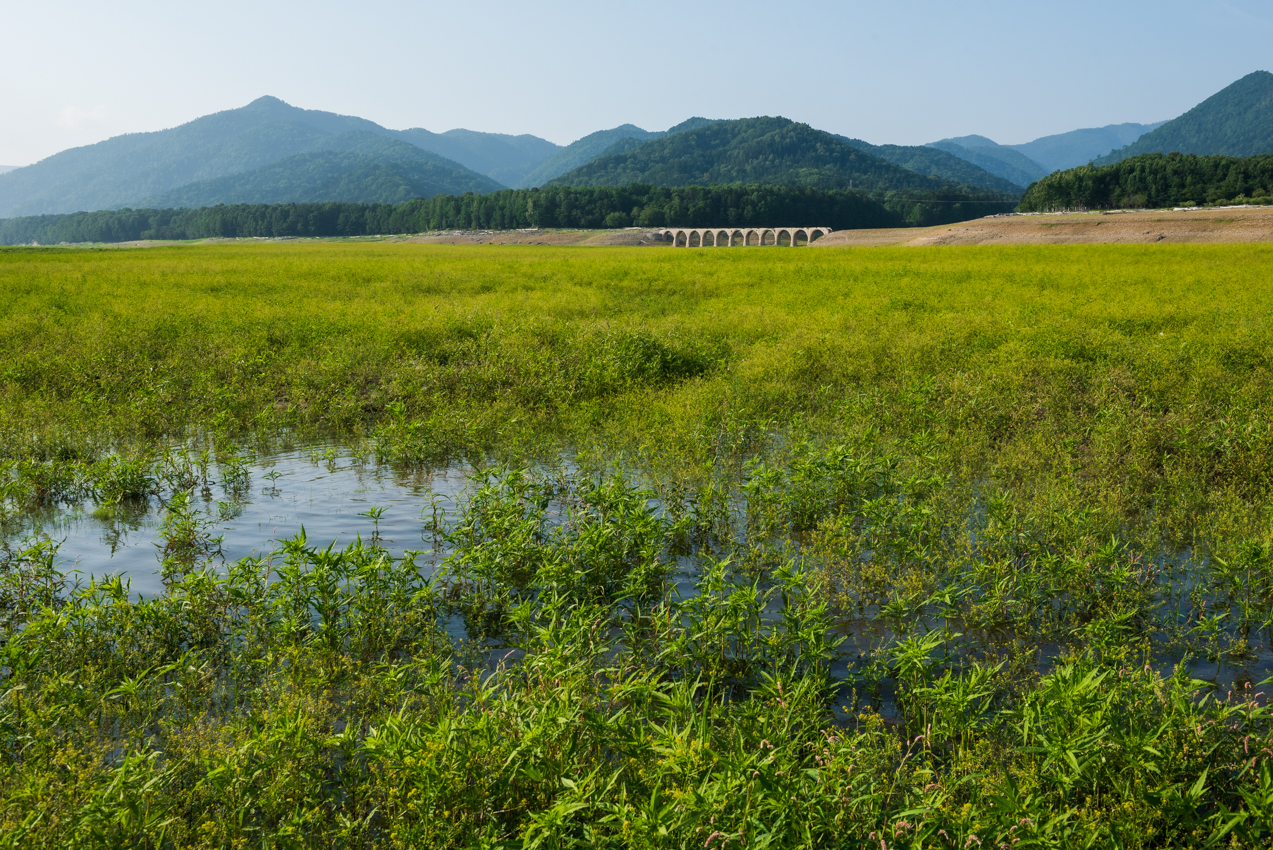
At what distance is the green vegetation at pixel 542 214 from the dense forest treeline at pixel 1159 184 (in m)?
43.7

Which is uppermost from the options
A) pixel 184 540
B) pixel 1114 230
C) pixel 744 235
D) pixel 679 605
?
pixel 744 235

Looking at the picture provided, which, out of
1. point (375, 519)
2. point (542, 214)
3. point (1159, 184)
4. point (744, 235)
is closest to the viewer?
point (375, 519)

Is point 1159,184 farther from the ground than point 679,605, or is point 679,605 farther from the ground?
point 1159,184

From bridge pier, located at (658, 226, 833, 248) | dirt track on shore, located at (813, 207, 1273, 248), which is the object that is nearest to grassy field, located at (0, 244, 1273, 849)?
dirt track on shore, located at (813, 207, 1273, 248)

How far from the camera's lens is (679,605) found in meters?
5.79

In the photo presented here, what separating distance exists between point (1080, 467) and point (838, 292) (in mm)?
15098

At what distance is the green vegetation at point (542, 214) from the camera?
428 ft

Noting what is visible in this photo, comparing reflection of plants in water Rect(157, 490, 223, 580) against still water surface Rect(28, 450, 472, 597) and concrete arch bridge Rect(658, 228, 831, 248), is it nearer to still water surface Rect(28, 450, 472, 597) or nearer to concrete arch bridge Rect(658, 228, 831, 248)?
still water surface Rect(28, 450, 472, 597)

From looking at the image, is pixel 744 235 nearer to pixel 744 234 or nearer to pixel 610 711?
pixel 744 234

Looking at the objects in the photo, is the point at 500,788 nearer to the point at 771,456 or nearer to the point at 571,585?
the point at 571,585

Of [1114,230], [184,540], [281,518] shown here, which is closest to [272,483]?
[281,518]

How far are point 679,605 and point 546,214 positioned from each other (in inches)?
5159

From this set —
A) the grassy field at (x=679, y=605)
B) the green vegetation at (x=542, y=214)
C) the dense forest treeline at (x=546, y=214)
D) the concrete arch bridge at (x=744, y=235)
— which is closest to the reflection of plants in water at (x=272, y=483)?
the grassy field at (x=679, y=605)

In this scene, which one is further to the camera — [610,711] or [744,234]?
[744,234]
